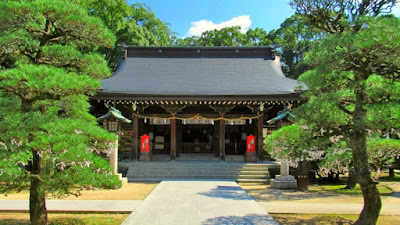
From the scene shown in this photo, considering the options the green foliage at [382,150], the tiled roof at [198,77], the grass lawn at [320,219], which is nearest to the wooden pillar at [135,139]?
the tiled roof at [198,77]

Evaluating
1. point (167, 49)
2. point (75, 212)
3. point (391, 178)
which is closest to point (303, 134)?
point (75, 212)

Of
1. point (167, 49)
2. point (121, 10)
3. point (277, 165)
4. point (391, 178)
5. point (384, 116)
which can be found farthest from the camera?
point (121, 10)

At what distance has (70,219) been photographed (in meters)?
7.47

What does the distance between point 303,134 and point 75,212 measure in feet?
20.6

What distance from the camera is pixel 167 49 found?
20.5 m

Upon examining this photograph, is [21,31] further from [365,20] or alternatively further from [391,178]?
[391,178]

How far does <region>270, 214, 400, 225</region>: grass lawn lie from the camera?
7.23 m

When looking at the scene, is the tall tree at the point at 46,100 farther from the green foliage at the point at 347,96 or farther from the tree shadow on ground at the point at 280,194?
the tree shadow on ground at the point at 280,194

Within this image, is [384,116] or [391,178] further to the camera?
[391,178]

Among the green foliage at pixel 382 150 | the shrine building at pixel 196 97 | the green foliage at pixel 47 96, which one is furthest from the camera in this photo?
the shrine building at pixel 196 97

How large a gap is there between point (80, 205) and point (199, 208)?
357 centimetres

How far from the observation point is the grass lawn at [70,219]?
23.3 ft

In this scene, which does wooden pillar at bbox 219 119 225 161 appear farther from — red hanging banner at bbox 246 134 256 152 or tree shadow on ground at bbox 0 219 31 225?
tree shadow on ground at bbox 0 219 31 225

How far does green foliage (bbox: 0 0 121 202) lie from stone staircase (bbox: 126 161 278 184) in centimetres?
777
